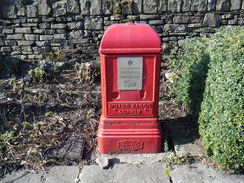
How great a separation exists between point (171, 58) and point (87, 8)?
6.18ft

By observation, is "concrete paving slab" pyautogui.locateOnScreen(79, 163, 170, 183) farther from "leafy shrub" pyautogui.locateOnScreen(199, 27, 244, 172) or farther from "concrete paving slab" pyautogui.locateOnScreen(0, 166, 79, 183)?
"leafy shrub" pyautogui.locateOnScreen(199, 27, 244, 172)

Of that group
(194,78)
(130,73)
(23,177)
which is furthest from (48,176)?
(194,78)

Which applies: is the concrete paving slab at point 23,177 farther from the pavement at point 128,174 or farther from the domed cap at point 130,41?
the domed cap at point 130,41

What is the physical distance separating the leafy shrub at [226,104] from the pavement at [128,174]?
7.5 inches

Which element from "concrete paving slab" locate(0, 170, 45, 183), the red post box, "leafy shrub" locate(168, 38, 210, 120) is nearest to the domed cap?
the red post box

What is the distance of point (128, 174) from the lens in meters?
2.81

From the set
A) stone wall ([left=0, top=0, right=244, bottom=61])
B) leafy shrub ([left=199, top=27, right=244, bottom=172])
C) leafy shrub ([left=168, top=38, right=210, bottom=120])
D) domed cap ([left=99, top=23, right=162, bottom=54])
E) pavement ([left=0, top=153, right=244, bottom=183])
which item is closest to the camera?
leafy shrub ([left=199, top=27, right=244, bottom=172])

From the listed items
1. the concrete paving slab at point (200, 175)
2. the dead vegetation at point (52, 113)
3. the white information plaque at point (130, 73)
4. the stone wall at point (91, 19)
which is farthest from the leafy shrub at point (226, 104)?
the stone wall at point (91, 19)

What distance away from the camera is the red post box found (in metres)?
2.63

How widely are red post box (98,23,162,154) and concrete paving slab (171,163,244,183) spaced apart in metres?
0.41

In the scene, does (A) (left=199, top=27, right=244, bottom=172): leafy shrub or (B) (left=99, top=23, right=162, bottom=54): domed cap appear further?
(B) (left=99, top=23, right=162, bottom=54): domed cap

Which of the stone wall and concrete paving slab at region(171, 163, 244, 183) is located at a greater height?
the stone wall

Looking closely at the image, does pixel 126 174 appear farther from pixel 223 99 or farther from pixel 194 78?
pixel 194 78

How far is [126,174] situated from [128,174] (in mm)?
22
